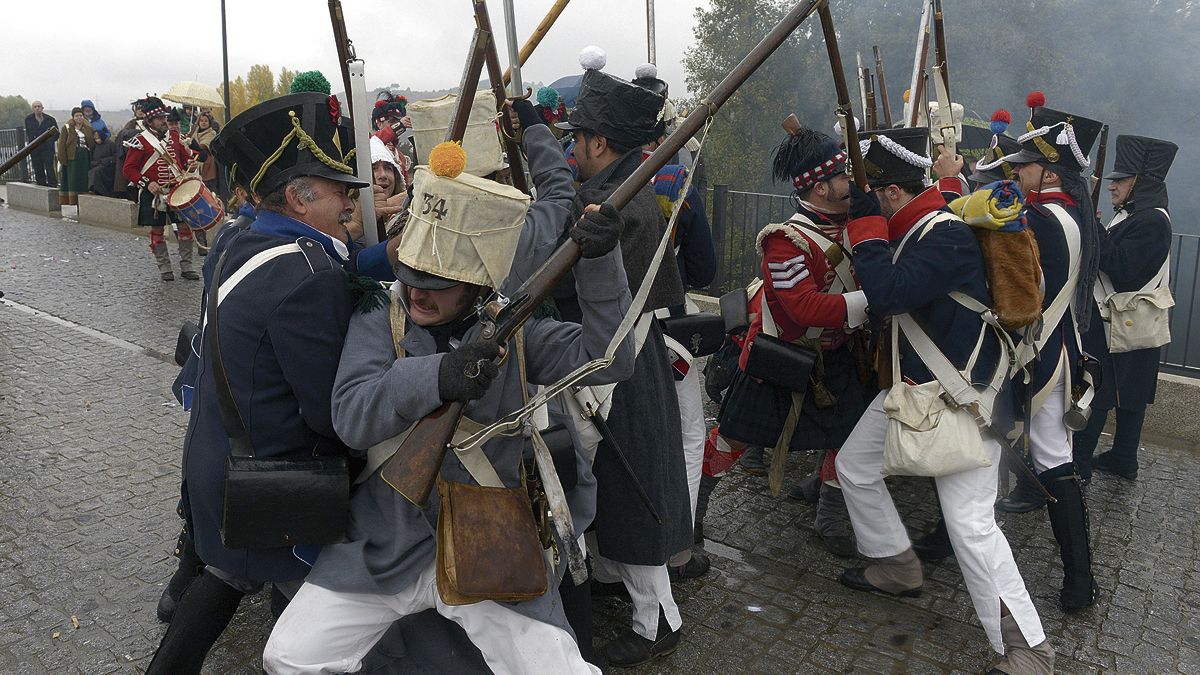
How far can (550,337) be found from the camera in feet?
9.40

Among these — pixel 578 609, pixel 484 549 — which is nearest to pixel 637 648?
pixel 578 609

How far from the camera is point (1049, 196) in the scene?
176 inches

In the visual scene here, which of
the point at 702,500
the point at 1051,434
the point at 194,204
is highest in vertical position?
the point at 194,204

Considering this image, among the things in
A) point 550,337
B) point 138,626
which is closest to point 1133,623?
point 550,337

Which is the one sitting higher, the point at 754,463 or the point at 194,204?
the point at 194,204

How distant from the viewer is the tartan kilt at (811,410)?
449 cm

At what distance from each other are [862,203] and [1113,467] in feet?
9.90

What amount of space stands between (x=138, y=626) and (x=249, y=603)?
432 mm

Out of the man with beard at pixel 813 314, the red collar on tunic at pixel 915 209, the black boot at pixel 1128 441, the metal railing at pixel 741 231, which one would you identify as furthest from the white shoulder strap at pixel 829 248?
the metal railing at pixel 741 231

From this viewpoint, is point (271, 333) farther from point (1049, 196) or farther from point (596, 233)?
point (1049, 196)

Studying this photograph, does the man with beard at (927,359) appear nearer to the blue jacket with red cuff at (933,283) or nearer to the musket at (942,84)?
the blue jacket with red cuff at (933,283)

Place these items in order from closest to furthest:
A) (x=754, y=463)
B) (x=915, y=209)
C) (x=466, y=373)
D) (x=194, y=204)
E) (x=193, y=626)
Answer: (x=466, y=373), (x=193, y=626), (x=915, y=209), (x=754, y=463), (x=194, y=204)

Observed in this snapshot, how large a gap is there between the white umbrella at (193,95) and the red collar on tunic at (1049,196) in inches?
392

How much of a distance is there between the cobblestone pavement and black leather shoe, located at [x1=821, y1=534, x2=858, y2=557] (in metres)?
0.06
